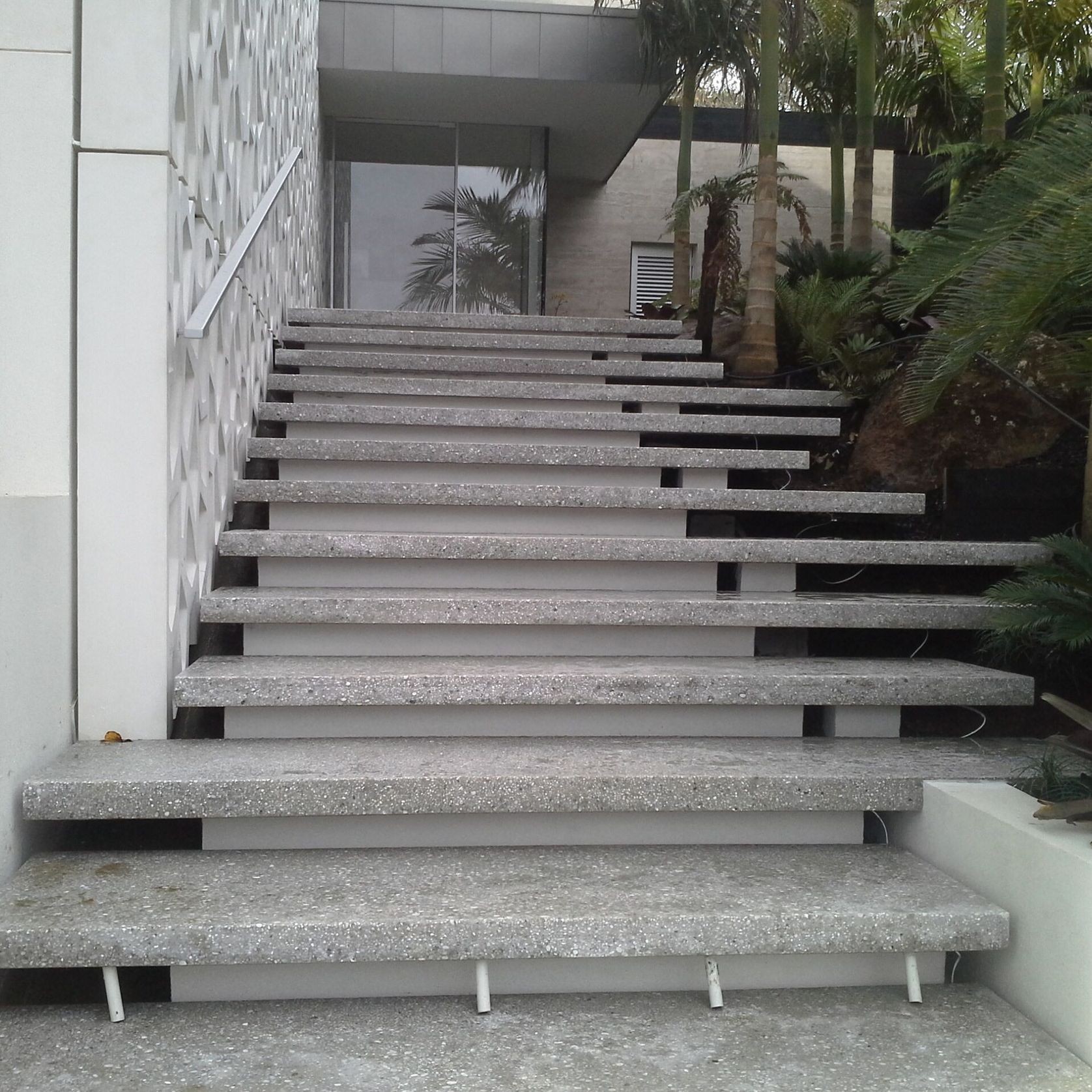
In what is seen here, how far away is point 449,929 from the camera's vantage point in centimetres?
189

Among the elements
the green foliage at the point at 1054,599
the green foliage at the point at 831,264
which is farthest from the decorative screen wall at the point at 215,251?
the green foliage at the point at 831,264

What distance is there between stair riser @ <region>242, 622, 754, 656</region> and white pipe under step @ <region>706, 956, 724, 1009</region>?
117cm

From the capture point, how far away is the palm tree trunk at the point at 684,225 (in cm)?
784

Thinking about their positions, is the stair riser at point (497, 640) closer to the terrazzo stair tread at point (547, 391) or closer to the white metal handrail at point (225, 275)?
the white metal handrail at point (225, 275)

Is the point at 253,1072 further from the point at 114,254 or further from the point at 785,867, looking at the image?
the point at 114,254

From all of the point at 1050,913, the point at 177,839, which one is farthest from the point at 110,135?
the point at 1050,913

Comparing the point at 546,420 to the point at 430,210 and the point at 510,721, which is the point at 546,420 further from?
the point at 430,210

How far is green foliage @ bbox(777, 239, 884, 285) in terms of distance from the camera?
223 inches

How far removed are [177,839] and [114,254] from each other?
4.41 ft

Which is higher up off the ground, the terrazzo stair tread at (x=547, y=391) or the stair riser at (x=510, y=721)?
the terrazzo stair tread at (x=547, y=391)

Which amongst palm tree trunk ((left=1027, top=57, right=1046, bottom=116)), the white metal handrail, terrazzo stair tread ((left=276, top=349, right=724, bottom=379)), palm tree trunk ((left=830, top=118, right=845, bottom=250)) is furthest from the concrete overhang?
the white metal handrail

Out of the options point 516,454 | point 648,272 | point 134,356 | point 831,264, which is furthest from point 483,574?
point 648,272

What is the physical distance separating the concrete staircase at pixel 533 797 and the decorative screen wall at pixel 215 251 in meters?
0.18

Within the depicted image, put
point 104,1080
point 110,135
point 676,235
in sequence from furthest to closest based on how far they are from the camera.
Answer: point 676,235 → point 110,135 → point 104,1080
